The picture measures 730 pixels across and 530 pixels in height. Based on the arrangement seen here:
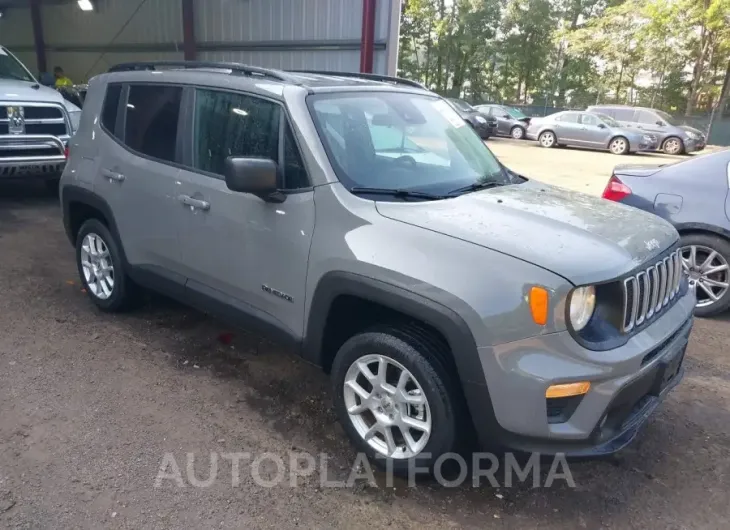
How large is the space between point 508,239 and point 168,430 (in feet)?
6.96

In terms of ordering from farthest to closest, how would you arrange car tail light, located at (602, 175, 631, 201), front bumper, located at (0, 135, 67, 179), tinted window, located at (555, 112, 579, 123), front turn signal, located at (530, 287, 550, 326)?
tinted window, located at (555, 112, 579, 123), front bumper, located at (0, 135, 67, 179), car tail light, located at (602, 175, 631, 201), front turn signal, located at (530, 287, 550, 326)

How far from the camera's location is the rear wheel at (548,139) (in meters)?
22.7

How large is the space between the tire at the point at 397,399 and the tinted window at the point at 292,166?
0.88m

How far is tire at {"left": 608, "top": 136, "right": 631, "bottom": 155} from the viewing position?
68.9ft

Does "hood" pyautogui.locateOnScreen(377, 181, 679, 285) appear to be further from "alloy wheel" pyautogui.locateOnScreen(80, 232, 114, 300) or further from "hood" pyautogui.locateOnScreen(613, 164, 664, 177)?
"alloy wheel" pyautogui.locateOnScreen(80, 232, 114, 300)

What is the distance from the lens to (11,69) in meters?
9.09

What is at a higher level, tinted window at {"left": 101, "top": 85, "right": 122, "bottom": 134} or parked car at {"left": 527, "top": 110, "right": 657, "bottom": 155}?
tinted window at {"left": 101, "top": 85, "right": 122, "bottom": 134}

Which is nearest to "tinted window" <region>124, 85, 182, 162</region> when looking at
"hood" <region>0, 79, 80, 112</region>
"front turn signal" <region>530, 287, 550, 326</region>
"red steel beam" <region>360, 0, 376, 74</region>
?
"front turn signal" <region>530, 287, 550, 326</region>

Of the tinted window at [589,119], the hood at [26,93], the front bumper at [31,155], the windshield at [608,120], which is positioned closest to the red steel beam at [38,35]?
the hood at [26,93]

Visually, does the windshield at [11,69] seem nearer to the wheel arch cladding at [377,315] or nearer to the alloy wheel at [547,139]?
the wheel arch cladding at [377,315]

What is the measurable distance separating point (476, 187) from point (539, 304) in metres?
1.17

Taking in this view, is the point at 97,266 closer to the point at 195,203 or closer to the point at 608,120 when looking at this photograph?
the point at 195,203

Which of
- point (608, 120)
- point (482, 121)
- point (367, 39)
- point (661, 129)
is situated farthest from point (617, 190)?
point (482, 121)

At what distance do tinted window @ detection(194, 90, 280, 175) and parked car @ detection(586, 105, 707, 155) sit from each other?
21111 mm
